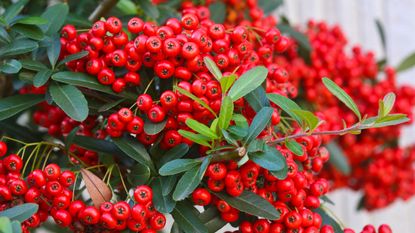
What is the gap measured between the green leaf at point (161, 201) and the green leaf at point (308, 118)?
0.18m

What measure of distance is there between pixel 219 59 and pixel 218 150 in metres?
0.12

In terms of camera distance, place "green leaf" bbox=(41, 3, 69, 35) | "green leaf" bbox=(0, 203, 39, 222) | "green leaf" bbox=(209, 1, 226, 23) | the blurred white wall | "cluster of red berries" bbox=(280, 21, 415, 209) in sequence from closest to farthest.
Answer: "green leaf" bbox=(0, 203, 39, 222)
"green leaf" bbox=(41, 3, 69, 35)
"green leaf" bbox=(209, 1, 226, 23)
"cluster of red berries" bbox=(280, 21, 415, 209)
the blurred white wall

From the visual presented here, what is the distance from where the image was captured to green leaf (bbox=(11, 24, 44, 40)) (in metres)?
0.82

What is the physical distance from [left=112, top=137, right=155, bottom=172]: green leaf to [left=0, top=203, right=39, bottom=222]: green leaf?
138mm

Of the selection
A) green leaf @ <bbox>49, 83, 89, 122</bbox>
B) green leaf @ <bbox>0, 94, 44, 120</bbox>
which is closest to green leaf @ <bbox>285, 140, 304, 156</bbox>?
green leaf @ <bbox>49, 83, 89, 122</bbox>

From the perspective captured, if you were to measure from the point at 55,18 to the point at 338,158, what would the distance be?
0.71 meters

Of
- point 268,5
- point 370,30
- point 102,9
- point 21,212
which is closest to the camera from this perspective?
point 21,212

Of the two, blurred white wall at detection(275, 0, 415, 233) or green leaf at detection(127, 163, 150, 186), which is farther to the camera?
blurred white wall at detection(275, 0, 415, 233)

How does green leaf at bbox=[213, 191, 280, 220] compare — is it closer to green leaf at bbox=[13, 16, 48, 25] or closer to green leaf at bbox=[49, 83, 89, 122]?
green leaf at bbox=[49, 83, 89, 122]

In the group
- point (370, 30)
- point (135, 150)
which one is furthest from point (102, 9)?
point (370, 30)

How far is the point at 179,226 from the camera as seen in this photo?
2.48 ft

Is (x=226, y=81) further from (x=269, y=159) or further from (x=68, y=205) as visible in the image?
(x=68, y=205)

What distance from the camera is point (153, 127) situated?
751mm

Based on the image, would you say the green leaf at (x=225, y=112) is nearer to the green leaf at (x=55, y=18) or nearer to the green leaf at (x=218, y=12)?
the green leaf at (x=55, y=18)
